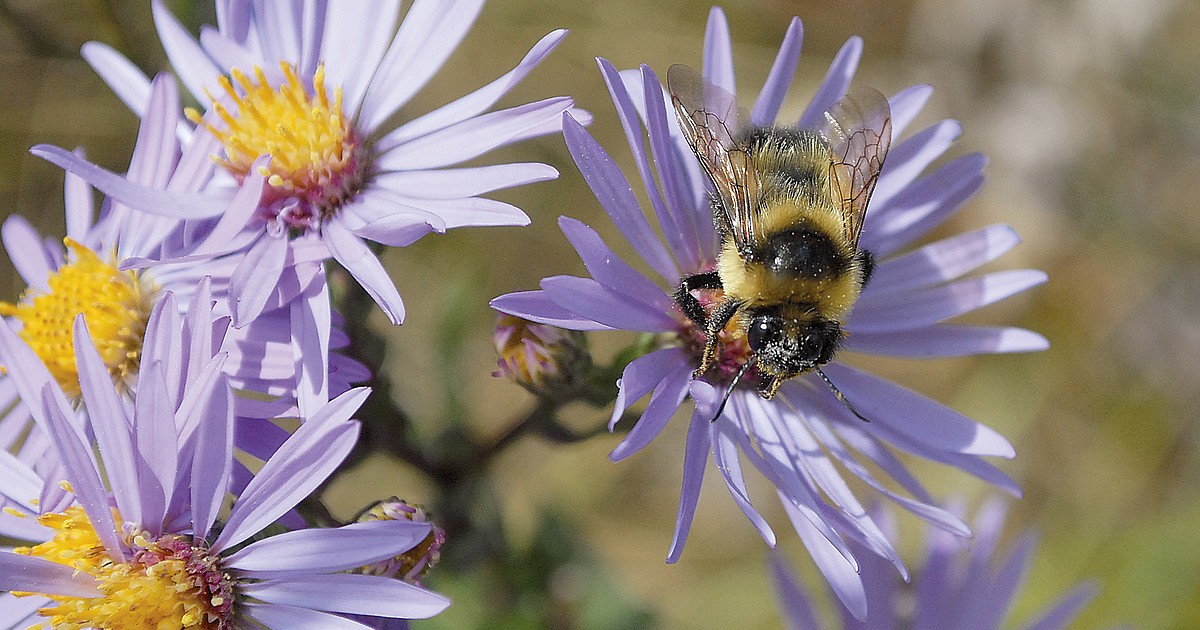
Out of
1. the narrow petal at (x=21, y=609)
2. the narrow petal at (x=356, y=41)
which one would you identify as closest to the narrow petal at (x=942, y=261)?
the narrow petal at (x=356, y=41)

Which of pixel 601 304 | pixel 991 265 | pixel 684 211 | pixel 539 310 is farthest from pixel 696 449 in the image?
pixel 991 265

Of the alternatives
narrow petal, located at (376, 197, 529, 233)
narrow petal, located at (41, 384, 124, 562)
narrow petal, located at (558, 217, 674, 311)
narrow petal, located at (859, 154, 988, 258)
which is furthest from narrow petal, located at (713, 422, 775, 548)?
narrow petal, located at (41, 384, 124, 562)

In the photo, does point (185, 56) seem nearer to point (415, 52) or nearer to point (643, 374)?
point (415, 52)

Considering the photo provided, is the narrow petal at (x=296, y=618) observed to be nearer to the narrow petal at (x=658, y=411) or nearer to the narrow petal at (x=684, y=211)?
the narrow petal at (x=658, y=411)

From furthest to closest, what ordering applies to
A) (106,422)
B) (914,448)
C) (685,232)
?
(685,232), (914,448), (106,422)

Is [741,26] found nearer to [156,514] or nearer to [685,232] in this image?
[685,232]

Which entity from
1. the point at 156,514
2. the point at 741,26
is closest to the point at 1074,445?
the point at 741,26
